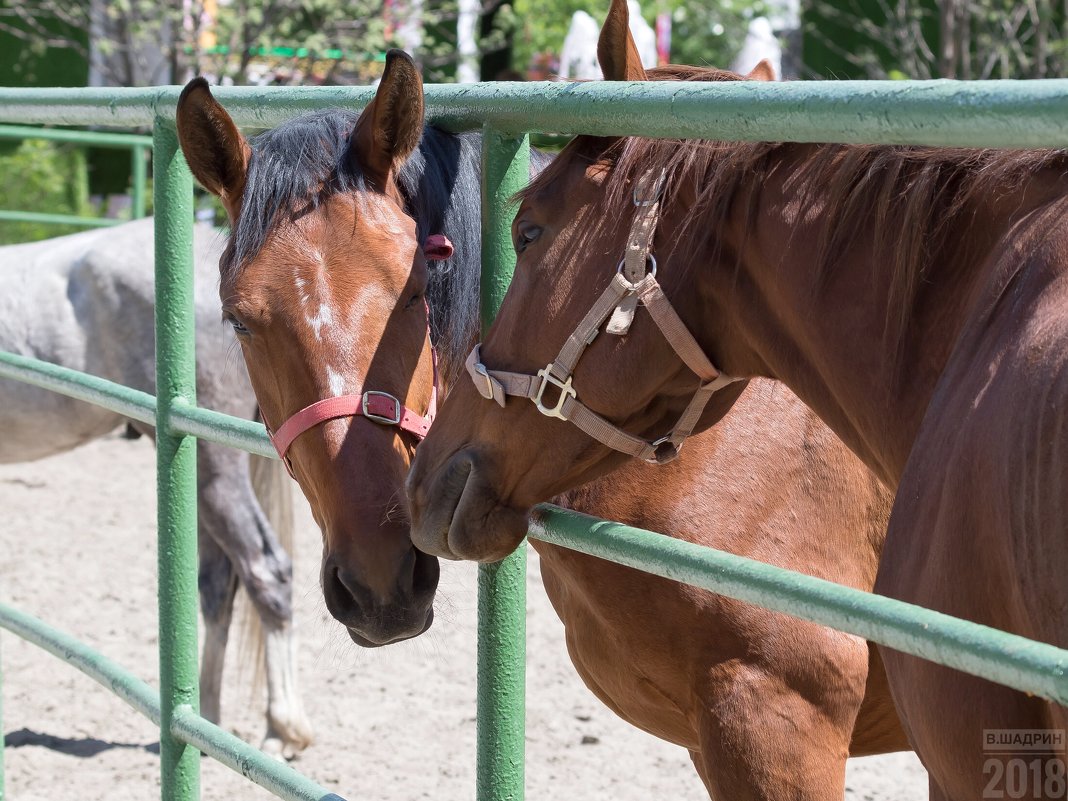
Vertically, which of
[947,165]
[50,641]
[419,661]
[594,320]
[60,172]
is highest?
[60,172]

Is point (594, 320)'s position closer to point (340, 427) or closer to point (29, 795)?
point (340, 427)

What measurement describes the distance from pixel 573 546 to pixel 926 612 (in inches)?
20.0

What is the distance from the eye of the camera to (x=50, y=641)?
2.25 meters

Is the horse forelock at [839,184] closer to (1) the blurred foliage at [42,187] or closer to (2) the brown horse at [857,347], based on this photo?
(2) the brown horse at [857,347]

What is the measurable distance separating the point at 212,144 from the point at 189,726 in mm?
928

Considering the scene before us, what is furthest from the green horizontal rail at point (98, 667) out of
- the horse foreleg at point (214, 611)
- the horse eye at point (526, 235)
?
the horse foreleg at point (214, 611)

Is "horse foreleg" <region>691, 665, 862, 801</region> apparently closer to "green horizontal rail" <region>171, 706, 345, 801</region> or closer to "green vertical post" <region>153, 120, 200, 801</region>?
"green horizontal rail" <region>171, 706, 345, 801</region>

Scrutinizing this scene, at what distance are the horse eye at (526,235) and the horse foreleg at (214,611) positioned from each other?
10.6ft

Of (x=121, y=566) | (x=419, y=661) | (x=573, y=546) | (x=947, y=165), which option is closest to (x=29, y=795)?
(x=419, y=661)

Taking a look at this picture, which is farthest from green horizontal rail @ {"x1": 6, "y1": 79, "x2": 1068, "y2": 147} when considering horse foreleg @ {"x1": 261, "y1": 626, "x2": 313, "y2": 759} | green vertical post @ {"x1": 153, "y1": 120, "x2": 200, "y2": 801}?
horse foreleg @ {"x1": 261, "y1": 626, "x2": 313, "y2": 759}

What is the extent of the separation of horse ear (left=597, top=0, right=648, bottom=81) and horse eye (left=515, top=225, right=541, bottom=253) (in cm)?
22

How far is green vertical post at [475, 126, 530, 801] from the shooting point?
145 cm

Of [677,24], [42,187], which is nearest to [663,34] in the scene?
[677,24]

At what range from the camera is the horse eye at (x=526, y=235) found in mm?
1481
